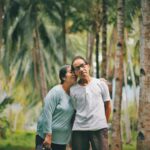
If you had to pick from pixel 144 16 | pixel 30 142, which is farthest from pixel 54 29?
pixel 144 16

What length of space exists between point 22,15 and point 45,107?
25.3 metres

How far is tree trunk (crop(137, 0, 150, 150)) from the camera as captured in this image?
10211 mm

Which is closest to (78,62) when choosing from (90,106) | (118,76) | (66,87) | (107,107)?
(66,87)

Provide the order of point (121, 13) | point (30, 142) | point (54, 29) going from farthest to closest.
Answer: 1. point (54, 29)
2. point (30, 142)
3. point (121, 13)

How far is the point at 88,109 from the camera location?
7.89 meters

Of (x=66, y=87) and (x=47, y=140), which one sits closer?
(x=47, y=140)

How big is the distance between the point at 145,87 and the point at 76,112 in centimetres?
260

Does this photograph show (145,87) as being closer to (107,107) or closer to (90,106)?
(107,107)

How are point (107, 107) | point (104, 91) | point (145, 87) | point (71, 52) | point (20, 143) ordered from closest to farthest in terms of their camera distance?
point (104, 91), point (107, 107), point (145, 87), point (20, 143), point (71, 52)

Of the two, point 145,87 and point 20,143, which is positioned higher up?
point 145,87

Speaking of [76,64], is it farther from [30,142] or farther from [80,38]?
[80,38]

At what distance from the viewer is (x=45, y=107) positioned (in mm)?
8031

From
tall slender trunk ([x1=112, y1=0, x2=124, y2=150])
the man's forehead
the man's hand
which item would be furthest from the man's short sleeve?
tall slender trunk ([x1=112, y1=0, x2=124, y2=150])

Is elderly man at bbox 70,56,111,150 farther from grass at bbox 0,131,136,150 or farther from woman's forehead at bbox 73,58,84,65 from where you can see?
grass at bbox 0,131,136,150
